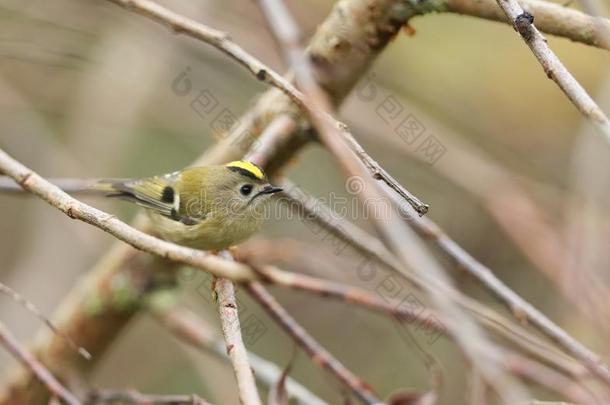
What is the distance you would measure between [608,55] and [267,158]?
9.49 feet

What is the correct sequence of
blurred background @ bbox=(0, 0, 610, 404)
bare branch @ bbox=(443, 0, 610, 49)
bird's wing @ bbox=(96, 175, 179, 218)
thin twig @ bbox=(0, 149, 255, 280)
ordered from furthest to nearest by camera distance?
blurred background @ bbox=(0, 0, 610, 404), bird's wing @ bbox=(96, 175, 179, 218), bare branch @ bbox=(443, 0, 610, 49), thin twig @ bbox=(0, 149, 255, 280)

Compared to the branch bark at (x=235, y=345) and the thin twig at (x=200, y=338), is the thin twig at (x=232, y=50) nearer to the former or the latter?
the branch bark at (x=235, y=345)

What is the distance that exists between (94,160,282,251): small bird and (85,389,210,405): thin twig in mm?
600

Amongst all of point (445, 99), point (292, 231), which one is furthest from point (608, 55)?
point (292, 231)

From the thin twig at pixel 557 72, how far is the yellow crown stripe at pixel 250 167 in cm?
115

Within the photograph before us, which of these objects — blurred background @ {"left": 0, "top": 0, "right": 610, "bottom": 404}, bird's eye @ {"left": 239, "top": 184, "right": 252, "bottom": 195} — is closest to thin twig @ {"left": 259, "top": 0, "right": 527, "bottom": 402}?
bird's eye @ {"left": 239, "top": 184, "right": 252, "bottom": 195}

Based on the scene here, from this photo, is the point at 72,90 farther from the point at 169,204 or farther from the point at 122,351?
the point at 169,204

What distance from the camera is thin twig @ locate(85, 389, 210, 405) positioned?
83.0 inches

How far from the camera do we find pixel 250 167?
8.34 ft

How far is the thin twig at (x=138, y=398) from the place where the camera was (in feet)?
6.91

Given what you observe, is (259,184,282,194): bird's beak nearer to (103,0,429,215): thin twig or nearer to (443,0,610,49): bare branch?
(103,0,429,215): thin twig

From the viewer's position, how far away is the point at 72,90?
15.9 feet

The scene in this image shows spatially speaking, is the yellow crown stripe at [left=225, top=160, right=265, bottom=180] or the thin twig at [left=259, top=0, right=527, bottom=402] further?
the yellow crown stripe at [left=225, top=160, right=265, bottom=180]

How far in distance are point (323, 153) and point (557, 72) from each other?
406cm
